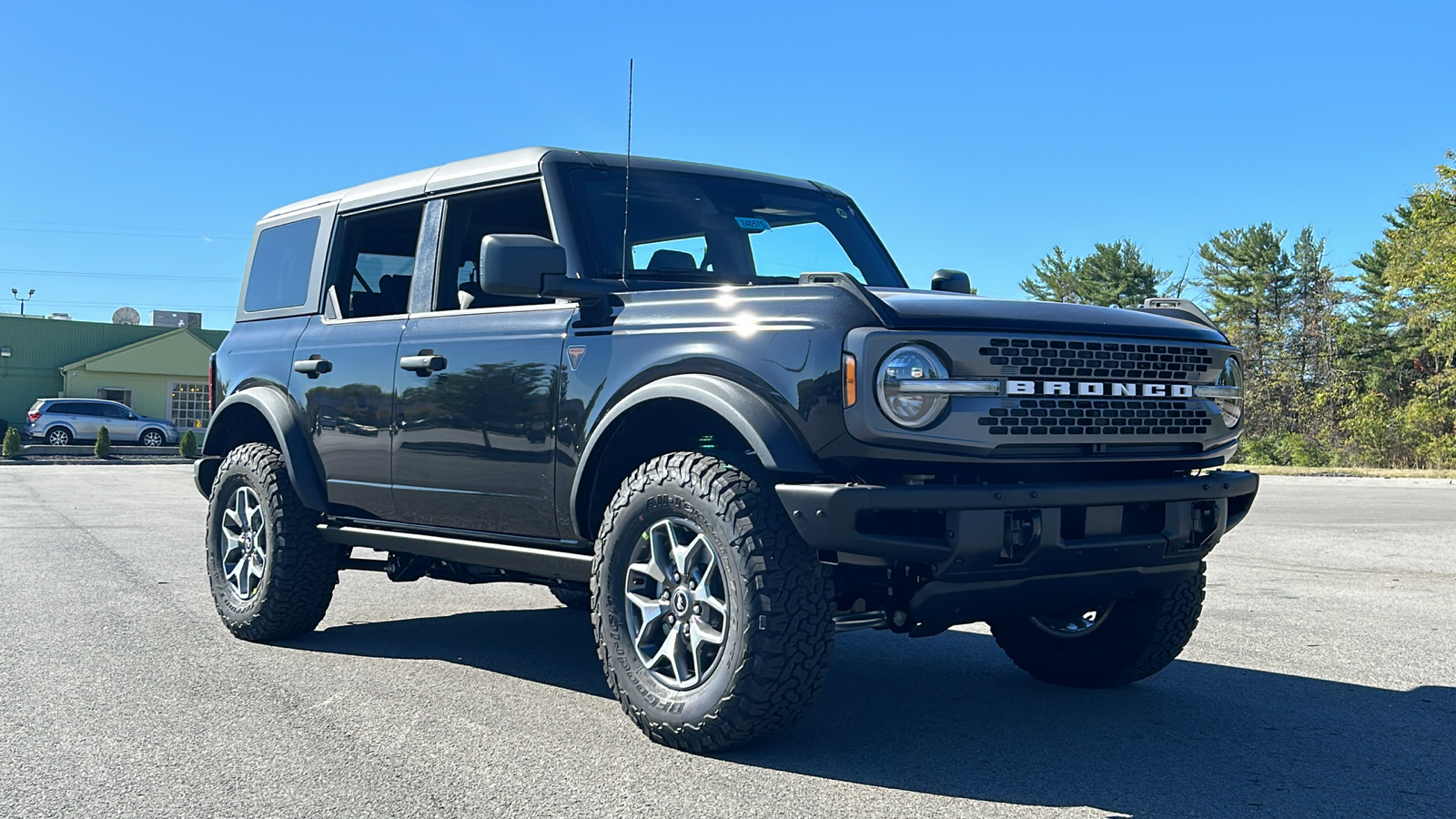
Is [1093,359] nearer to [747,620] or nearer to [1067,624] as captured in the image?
[747,620]

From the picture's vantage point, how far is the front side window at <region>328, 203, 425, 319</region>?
614cm

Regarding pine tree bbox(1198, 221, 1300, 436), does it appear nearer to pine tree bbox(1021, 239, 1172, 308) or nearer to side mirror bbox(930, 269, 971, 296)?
pine tree bbox(1021, 239, 1172, 308)

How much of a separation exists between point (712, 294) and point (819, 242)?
1.57 m

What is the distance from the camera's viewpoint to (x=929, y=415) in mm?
3836

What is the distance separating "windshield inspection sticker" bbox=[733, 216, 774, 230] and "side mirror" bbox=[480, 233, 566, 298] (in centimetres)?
121

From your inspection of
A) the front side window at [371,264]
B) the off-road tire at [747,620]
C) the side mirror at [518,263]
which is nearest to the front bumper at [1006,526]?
the off-road tire at [747,620]

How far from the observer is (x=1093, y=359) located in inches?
162

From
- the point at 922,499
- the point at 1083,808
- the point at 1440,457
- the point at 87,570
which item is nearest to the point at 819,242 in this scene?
the point at 922,499

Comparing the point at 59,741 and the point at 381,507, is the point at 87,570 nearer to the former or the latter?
the point at 381,507

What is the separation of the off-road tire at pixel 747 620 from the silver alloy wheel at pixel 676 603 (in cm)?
6

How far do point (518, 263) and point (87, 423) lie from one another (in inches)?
1713

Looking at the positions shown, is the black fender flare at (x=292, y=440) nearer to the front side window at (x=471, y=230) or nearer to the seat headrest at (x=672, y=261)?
the front side window at (x=471, y=230)

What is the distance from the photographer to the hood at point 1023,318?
3.90 m

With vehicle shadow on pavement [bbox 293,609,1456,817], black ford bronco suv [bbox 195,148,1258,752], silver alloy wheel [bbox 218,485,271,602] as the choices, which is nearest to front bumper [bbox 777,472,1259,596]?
black ford bronco suv [bbox 195,148,1258,752]
